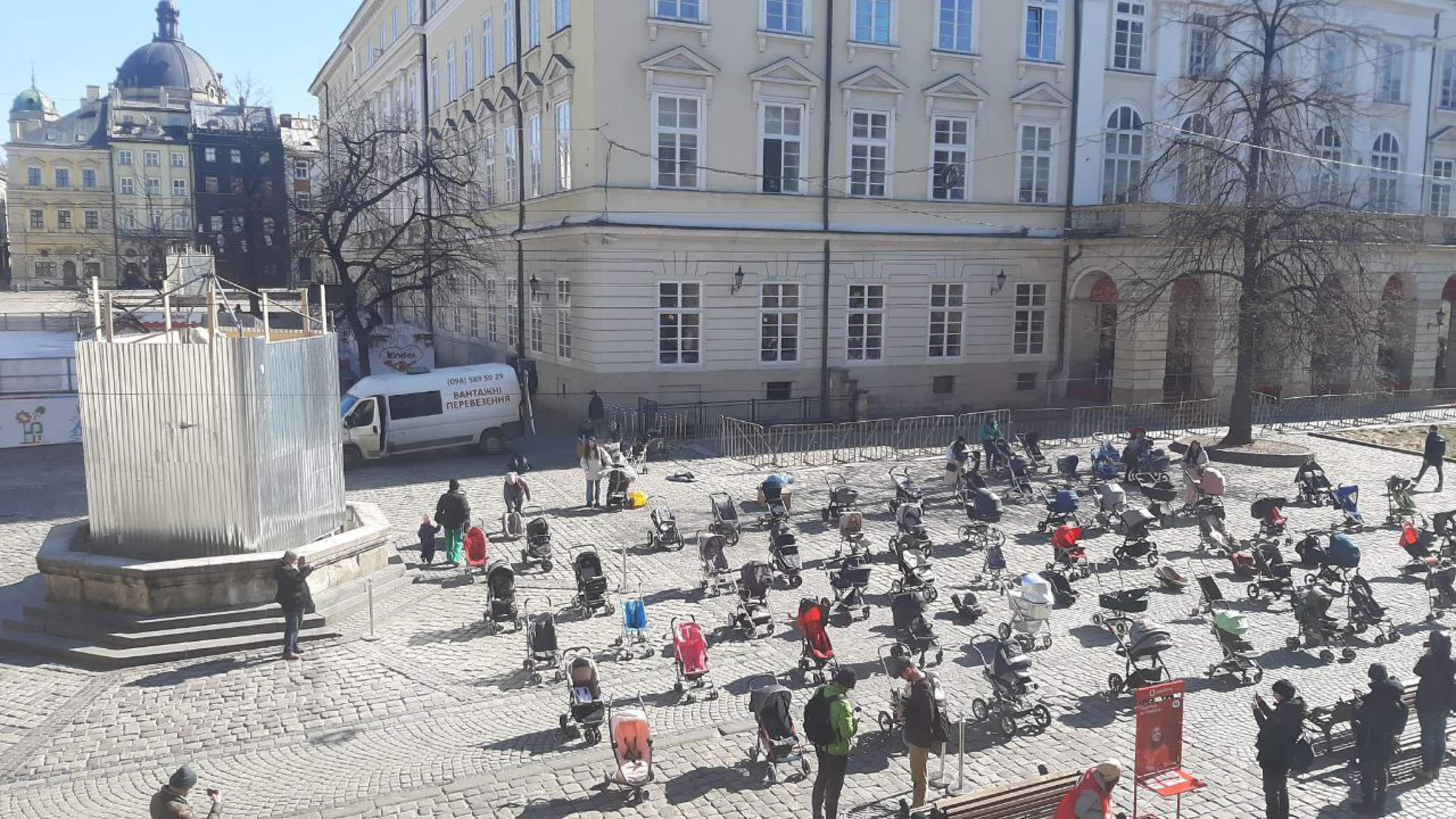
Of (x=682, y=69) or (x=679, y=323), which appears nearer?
(x=682, y=69)

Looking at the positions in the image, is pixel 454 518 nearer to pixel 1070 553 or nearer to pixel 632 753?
pixel 632 753

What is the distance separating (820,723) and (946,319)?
25.7m

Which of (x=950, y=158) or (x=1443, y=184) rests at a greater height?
(x=1443, y=184)

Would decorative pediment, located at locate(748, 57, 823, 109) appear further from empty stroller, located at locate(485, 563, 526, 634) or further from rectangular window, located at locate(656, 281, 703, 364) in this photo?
empty stroller, located at locate(485, 563, 526, 634)

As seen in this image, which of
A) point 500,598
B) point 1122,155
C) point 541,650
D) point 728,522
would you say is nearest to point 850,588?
point 728,522

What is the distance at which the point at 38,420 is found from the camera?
27125 millimetres

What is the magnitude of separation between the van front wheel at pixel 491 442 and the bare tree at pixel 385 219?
8.55 metres

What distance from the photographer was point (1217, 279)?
3008cm

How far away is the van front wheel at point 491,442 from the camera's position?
1038 inches

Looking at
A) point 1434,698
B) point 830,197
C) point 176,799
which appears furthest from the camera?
point 830,197

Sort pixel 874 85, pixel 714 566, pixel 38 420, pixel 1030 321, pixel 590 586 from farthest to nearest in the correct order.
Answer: pixel 1030 321, pixel 874 85, pixel 38 420, pixel 714 566, pixel 590 586

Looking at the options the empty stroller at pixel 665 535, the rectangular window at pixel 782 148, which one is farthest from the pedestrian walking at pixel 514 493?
the rectangular window at pixel 782 148

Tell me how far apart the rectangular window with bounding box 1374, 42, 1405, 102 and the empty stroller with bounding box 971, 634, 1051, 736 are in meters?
36.5

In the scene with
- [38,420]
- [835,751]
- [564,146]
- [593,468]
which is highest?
[564,146]
